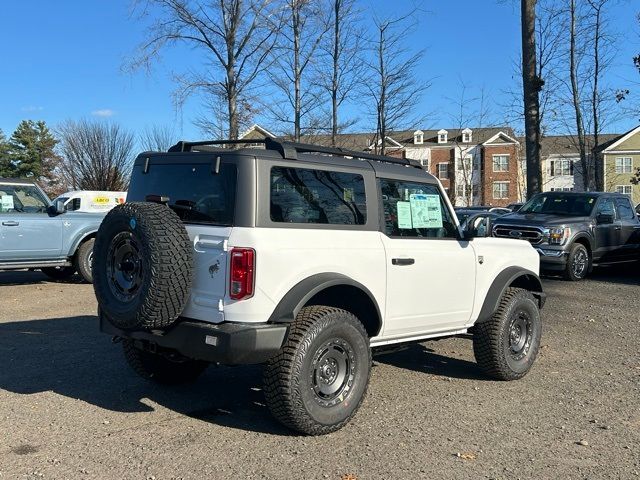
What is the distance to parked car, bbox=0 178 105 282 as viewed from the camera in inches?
428

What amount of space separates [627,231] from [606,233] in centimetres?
99

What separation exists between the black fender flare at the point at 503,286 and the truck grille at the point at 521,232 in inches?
259

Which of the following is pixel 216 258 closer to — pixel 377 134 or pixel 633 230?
pixel 633 230

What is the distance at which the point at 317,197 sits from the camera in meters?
4.46

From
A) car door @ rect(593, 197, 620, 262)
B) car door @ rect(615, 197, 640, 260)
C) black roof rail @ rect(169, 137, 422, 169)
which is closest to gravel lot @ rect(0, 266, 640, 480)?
black roof rail @ rect(169, 137, 422, 169)

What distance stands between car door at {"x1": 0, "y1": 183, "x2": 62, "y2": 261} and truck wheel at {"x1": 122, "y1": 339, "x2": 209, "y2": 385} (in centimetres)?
685

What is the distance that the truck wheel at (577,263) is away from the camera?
492 inches

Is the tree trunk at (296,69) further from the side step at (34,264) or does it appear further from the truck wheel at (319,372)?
the truck wheel at (319,372)

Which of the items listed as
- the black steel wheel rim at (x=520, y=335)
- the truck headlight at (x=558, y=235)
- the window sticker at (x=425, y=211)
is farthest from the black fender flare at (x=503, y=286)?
the truck headlight at (x=558, y=235)

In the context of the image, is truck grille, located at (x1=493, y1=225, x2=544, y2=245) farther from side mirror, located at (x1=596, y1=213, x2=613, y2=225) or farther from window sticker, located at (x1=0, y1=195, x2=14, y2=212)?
window sticker, located at (x1=0, y1=195, x2=14, y2=212)

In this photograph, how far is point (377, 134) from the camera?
21531 millimetres

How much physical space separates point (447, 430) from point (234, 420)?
157 cm

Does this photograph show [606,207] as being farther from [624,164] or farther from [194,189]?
[624,164]

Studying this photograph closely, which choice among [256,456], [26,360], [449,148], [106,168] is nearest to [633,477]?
[256,456]
